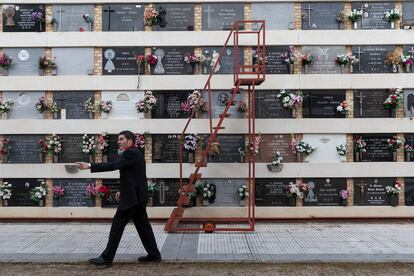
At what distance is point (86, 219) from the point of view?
9.66 meters

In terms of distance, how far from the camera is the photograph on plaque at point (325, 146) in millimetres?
9672

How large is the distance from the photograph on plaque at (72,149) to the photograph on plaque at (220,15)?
11.2 ft

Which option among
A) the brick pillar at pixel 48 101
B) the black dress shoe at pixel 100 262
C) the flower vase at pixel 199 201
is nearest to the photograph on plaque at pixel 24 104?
the brick pillar at pixel 48 101

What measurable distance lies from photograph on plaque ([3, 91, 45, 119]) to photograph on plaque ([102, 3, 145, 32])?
1969 millimetres

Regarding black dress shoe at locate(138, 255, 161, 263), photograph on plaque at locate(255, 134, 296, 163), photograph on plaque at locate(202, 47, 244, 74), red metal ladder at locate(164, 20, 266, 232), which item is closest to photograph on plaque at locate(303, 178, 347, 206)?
photograph on plaque at locate(255, 134, 296, 163)

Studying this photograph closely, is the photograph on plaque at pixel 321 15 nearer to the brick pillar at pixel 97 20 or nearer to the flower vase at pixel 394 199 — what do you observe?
the flower vase at pixel 394 199

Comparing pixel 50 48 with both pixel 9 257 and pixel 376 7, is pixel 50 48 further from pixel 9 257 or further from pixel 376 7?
pixel 376 7

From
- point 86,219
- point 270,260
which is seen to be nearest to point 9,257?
point 86,219

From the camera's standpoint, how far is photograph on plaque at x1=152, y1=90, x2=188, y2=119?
9.73 meters

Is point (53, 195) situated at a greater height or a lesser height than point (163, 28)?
lesser

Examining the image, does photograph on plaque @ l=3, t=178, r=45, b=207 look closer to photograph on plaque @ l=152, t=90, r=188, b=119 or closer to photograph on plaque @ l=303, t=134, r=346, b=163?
photograph on plaque @ l=152, t=90, r=188, b=119

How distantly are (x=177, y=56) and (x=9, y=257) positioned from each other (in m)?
4.94

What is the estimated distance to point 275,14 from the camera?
9.84m

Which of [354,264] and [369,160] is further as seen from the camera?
[369,160]
